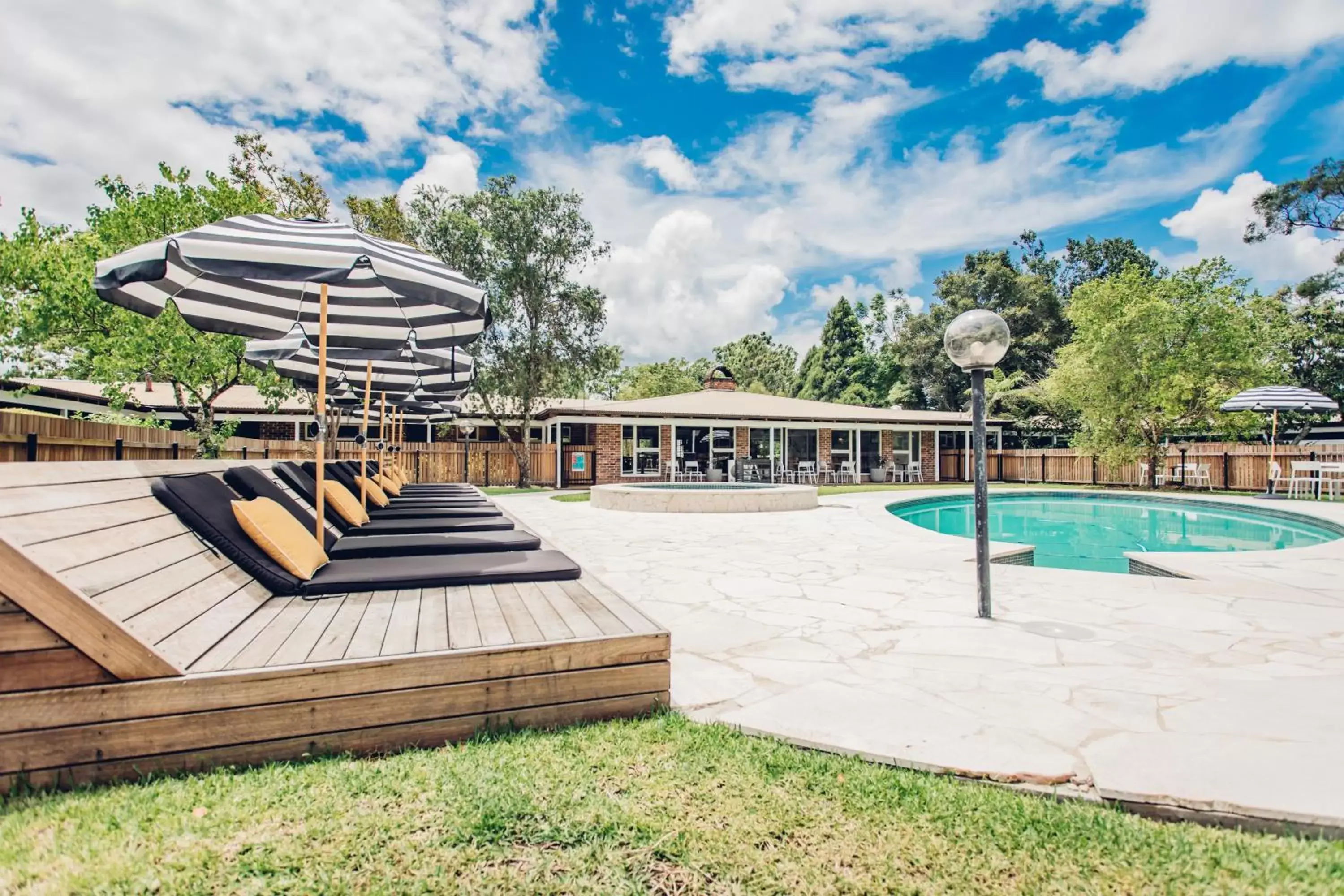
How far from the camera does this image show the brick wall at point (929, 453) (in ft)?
79.5

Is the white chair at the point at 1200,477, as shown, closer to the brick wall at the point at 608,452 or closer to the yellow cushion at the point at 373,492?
the brick wall at the point at 608,452

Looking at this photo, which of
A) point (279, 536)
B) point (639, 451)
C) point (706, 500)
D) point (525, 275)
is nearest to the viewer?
point (279, 536)

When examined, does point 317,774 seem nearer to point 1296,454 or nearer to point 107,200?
point 107,200

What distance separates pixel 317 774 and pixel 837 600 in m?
3.61

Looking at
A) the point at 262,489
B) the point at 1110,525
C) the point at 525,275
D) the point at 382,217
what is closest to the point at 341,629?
the point at 262,489

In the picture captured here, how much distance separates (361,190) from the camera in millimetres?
19234

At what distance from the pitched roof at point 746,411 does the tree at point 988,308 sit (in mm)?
10485

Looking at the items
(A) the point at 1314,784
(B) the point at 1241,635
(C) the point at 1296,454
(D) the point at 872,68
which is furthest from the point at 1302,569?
(C) the point at 1296,454

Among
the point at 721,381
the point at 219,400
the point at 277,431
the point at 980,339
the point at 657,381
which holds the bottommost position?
the point at 277,431

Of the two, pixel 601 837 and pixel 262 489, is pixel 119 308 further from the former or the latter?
pixel 601 837

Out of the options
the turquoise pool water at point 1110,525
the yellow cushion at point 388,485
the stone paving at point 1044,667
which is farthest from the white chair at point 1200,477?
the yellow cushion at point 388,485

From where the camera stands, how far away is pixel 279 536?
3320 millimetres

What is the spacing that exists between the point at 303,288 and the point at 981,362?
200 inches

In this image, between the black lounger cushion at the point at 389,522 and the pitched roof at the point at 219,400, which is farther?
the pitched roof at the point at 219,400
